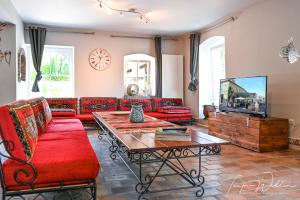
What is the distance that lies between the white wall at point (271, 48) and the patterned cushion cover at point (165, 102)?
6.52 feet

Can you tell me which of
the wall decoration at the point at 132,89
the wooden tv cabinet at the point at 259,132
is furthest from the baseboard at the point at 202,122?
the wooden tv cabinet at the point at 259,132

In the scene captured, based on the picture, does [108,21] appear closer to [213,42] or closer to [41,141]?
[213,42]

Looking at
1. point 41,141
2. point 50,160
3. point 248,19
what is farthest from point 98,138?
point 248,19

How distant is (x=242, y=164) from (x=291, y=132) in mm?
1371

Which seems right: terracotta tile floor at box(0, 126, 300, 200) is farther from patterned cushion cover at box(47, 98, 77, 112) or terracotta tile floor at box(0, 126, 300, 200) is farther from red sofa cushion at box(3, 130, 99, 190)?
patterned cushion cover at box(47, 98, 77, 112)

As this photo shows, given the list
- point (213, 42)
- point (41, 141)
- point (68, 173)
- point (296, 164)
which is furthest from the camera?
point (213, 42)

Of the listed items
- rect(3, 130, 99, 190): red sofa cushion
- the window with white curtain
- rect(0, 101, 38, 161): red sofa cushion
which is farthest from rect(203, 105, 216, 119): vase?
rect(0, 101, 38, 161): red sofa cushion

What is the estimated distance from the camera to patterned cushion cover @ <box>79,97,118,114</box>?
21.5 feet

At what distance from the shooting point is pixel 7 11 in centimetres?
441

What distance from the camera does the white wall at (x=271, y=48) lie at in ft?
13.4

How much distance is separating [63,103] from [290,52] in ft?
16.1

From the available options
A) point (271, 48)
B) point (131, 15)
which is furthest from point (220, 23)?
point (131, 15)

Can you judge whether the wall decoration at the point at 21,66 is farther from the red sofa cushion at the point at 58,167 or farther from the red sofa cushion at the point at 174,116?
the red sofa cushion at the point at 58,167

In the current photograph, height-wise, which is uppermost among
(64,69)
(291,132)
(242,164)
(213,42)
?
(213,42)
